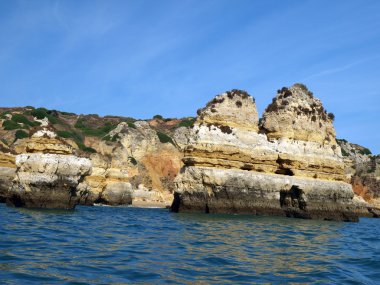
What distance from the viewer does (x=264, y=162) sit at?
25.9 m

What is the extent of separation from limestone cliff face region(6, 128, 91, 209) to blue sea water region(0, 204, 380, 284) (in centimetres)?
594

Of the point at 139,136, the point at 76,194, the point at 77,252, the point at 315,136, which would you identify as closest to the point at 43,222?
the point at 77,252

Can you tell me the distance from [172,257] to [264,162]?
57.4 feet

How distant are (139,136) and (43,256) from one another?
169 feet

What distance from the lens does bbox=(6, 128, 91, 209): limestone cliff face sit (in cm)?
2008

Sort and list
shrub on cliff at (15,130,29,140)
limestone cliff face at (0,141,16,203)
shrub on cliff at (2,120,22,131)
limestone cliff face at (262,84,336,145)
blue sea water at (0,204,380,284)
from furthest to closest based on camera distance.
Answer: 1. shrub on cliff at (2,120,22,131)
2. shrub on cliff at (15,130,29,140)
3. limestone cliff face at (0,141,16,203)
4. limestone cliff face at (262,84,336,145)
5. blue sea water at (0,204,380,284)

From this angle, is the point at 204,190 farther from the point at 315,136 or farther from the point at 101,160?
the point at 101,160

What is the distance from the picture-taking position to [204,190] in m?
23.6

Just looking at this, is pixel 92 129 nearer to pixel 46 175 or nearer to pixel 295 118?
pixel 295 118

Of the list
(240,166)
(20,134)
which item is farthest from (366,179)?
(20,134)

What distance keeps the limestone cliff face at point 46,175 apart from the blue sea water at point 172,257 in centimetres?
594

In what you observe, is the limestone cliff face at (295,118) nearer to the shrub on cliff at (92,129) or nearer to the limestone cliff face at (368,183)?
the limestone cliff face at (368,183)

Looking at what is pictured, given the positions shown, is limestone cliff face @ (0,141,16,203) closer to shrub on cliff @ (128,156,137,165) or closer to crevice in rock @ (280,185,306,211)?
crevice in rock @ (280,185,306,211)

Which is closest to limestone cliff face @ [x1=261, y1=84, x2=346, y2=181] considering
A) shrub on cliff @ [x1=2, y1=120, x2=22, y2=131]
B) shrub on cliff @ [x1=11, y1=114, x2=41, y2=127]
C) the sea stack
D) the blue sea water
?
the sea stack
